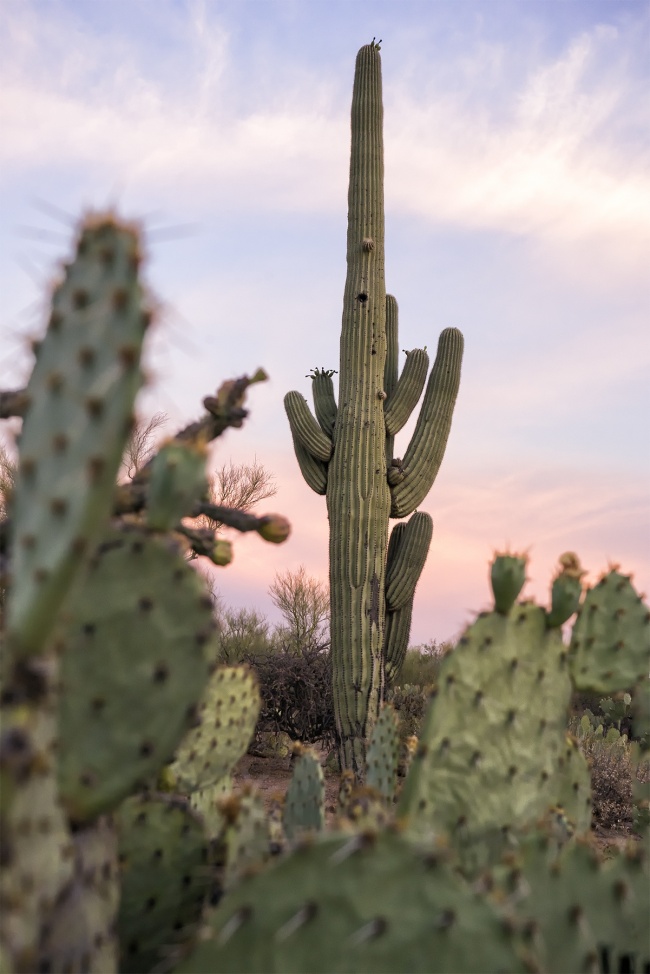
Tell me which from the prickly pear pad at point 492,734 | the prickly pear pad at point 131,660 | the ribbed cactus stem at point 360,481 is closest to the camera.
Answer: the prickly pear pad at point 131,660

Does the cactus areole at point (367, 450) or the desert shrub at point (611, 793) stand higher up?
the cactus areole at point (367, 450)

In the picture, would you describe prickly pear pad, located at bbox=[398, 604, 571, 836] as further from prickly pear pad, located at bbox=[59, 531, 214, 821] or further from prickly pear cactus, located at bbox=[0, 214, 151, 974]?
prickly pear cactus, located at bbox=[0, 214, 151, 974]

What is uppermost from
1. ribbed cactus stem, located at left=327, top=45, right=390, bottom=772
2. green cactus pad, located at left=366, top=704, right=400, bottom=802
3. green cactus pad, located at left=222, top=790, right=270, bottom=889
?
ribbed cactus stem, located at left=327, top=45, right=390, bottom=772

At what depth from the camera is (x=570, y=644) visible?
113 inches

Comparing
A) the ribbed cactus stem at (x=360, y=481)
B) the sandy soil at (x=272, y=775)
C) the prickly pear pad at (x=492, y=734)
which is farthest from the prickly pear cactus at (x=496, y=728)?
the ribbed cactus stem at (x=360, y=481)

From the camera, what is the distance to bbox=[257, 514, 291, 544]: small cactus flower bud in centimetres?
218

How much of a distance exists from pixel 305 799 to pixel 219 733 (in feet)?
1.87

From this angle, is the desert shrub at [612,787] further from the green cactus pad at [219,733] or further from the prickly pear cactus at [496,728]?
the prickly pear cactus at [496,728]

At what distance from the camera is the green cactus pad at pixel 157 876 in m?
2.06

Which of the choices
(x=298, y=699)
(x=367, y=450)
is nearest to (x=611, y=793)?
(x=367, y=450)

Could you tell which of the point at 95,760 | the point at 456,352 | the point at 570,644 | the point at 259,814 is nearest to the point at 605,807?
the point at 456,352

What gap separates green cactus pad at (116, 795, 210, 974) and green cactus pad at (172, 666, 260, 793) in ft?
4.34

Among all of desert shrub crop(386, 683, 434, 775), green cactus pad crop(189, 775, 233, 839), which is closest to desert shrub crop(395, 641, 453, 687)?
desert shrub crop(386, 683, 434, 775)

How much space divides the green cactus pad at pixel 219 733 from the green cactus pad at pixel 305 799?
0.38 meters
